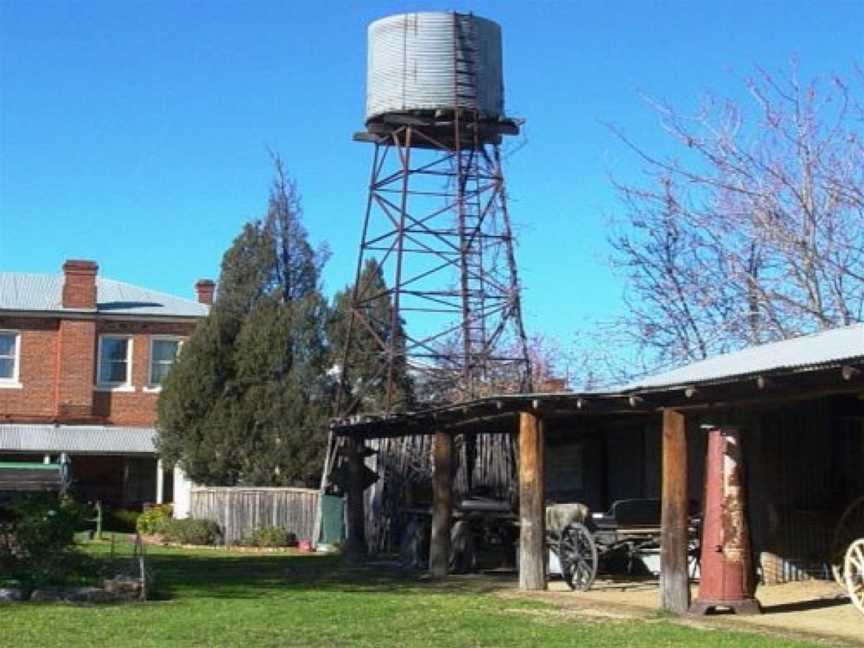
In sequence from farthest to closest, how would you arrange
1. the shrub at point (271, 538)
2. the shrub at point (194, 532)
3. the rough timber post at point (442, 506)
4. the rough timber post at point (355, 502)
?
the shrub at point (194, 532)
the shrub at point (271, 538)
the rough timber post at point (355, 502)
the rough timber post at point (442, 506)

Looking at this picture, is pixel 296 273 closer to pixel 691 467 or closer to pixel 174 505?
pixel 174 505

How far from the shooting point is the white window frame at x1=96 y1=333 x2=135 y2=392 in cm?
4047

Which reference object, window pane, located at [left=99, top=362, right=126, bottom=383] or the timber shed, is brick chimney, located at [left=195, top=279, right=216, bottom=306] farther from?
the timber shed

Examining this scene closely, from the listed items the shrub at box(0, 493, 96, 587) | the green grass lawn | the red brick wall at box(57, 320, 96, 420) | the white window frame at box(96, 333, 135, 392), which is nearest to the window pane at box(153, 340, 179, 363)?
the white window frame at box(96, 333, 135, 392)

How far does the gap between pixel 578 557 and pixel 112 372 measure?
83.2ft

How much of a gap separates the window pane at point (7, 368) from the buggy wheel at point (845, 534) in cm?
2875

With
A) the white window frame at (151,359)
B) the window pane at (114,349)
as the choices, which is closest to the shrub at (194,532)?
the white window frame at (151,359)

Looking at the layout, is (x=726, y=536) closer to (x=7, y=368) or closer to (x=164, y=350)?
(x=164, y=350)

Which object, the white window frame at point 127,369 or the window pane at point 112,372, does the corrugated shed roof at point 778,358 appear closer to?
the white window frame at point 127,369

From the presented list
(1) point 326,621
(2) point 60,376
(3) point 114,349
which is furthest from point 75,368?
(1) point 326,621

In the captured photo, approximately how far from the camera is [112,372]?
40688mm

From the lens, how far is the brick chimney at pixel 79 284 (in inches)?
1582

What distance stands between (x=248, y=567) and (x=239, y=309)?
45.1 feet

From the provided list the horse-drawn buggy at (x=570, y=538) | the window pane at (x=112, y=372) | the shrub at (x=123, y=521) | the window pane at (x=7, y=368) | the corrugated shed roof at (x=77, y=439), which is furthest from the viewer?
the window pane at (x=112, y=372)
